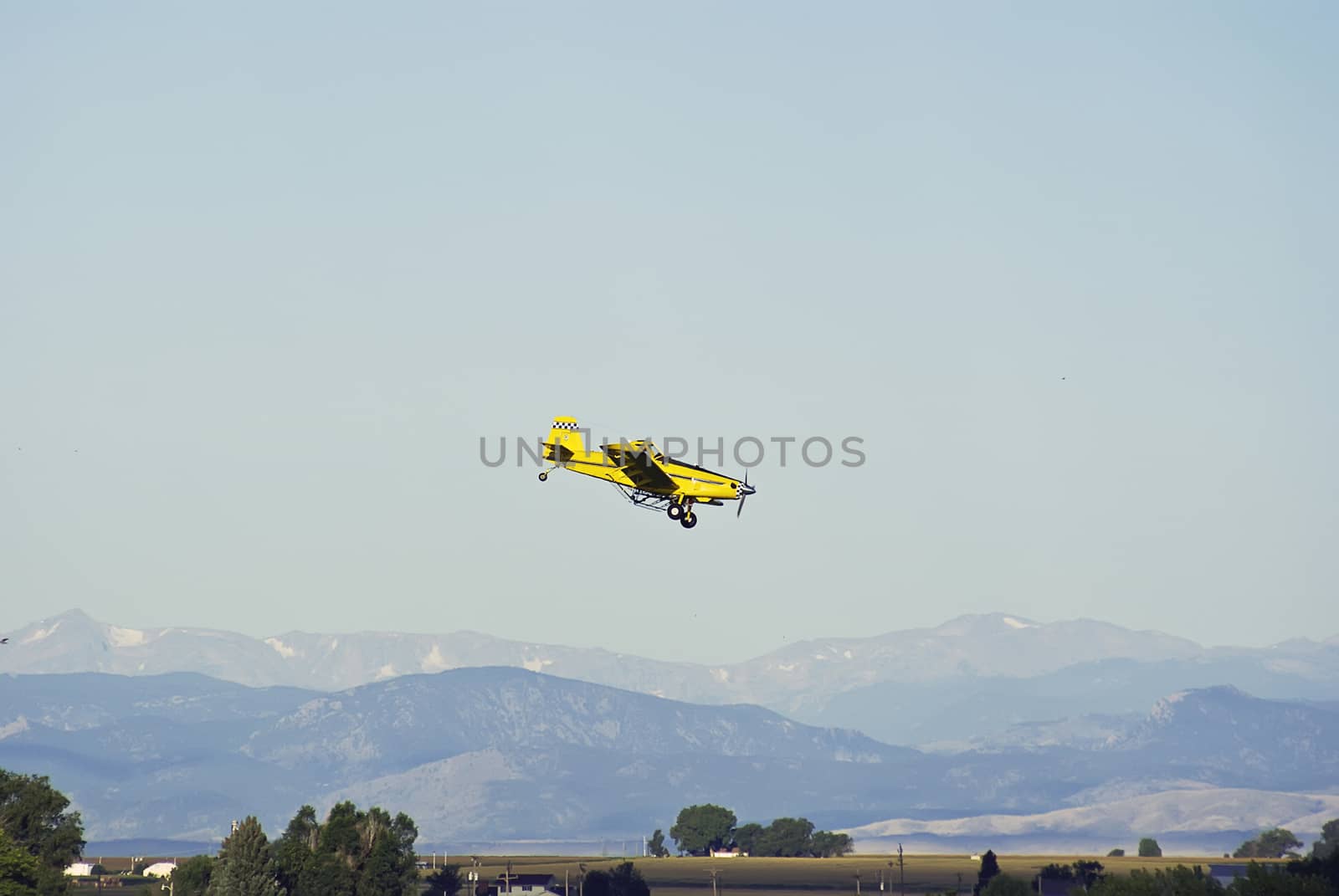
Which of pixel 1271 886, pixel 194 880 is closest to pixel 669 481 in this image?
pixel 1271 886

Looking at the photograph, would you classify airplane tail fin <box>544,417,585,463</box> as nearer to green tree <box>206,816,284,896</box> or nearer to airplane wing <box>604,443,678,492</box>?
airplane wing <box>604,443,678,492</box>

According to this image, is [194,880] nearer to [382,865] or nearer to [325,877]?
[325,877]

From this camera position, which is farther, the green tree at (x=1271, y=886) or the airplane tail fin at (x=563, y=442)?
the green tree at (x=1271, y=886)

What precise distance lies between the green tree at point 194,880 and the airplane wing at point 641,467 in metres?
103

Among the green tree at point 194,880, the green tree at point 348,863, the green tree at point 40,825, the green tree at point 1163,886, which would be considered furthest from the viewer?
the green tree at point 40,825

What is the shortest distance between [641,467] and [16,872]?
90184mm

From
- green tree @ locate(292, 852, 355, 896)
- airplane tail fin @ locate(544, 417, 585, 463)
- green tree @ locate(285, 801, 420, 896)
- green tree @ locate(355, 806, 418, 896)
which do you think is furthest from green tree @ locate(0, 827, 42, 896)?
airplane tail fin @ locate(544, 417, 585, 463)

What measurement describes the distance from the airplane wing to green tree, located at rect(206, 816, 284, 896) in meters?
84.5

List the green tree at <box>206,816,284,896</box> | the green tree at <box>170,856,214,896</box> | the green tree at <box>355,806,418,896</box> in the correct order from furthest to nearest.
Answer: the green tree at <box>170,856,214,896</box>, the green tree at <box>355,806,418,896</box>, the green tree at <box>206,816,284,896</box>

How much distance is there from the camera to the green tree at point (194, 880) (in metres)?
192

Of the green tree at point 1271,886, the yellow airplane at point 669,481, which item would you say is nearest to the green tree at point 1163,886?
the green tree at point 1271,886

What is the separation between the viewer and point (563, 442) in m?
120

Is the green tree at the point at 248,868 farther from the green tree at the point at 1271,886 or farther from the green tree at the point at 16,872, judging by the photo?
the green tree at the point at 1271,886

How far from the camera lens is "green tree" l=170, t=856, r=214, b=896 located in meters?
192
